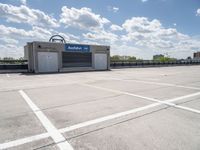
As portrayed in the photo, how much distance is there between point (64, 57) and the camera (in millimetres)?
22125

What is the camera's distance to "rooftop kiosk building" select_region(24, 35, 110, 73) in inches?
782

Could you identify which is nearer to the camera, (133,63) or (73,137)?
(73,137)

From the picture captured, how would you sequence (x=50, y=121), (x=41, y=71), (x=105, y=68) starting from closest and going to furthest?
(x=50, y=121) < (x=41, y=71) < (x=105, y=68)

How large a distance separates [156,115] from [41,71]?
1867 cm

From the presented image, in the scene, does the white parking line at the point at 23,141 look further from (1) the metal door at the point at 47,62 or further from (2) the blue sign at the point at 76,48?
(2) the blue sign at the point at 76,48

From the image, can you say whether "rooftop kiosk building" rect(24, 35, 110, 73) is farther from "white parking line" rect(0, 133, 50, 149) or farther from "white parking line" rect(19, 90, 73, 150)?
"white parking line" rect(0, 133, 50, 149)

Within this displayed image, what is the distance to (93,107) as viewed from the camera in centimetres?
483

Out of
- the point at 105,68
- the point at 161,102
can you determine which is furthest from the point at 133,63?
the point at 161,102

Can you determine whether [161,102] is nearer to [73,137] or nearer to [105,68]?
[73,137]

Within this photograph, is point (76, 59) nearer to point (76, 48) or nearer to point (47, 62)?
point (76, 48)

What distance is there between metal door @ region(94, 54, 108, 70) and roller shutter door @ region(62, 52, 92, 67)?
113cm

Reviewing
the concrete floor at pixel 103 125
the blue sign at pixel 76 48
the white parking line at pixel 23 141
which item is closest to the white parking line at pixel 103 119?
the concrete floor at pixel 103 125

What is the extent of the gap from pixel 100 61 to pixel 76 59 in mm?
4426

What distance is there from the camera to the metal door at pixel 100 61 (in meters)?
25.1
